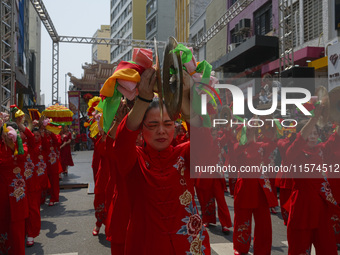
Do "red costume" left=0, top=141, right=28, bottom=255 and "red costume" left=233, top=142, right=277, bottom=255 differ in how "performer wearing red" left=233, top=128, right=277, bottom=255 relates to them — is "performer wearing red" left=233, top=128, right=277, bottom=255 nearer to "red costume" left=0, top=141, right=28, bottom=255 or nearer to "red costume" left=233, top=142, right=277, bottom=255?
"red costume" left=233, top=142, right=277, bottom=255

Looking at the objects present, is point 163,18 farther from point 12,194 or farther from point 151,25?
point 12,194

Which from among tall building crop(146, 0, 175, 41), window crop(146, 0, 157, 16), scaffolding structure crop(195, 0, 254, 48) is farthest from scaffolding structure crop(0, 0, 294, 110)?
window crop(146, 0, 157, 16)

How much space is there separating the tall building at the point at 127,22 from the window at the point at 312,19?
1557 inches

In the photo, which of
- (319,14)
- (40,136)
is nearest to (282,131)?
(40,136)

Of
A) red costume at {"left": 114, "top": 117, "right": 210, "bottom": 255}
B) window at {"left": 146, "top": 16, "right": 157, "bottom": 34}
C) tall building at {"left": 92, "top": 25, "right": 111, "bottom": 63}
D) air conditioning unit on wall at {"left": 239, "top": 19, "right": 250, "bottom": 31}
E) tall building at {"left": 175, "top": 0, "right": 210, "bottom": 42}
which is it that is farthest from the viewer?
tall building at {"left": 92, "top": 25, "right": 111, "bottom": 63}

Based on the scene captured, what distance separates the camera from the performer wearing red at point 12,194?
14.3 ft

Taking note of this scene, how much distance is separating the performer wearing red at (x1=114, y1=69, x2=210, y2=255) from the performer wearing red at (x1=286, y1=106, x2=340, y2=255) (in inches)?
77.3

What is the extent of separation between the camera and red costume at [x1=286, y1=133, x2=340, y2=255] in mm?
3824

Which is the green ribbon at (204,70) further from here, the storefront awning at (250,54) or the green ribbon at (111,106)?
the storefront awning at (250,54)

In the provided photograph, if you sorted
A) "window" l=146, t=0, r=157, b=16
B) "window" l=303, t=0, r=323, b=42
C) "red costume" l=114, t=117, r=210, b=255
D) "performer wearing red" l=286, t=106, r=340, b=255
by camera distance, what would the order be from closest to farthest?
"red costume" l=114, t=117, r=210, b=255
"performer wearing red" l=286, t=106, r=340, b=255
"window" l=303, t=0, r=323, b=42
"window" l=146, t=0, r=157, b=16

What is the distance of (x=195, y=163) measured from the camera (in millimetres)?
2385

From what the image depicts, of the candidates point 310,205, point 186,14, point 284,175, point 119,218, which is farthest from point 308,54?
point 186,14

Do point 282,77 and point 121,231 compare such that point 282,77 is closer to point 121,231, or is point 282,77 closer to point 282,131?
point 282,131

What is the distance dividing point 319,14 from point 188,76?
41.4 ft
